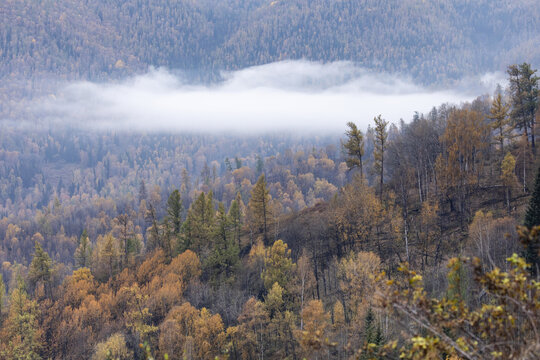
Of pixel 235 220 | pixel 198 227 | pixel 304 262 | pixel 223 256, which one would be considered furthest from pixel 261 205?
pixel 304 262

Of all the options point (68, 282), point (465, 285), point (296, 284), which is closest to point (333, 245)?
point (296, 284)

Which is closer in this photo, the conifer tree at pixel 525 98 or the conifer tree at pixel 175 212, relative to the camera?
the conifer tree at pixel 525 98

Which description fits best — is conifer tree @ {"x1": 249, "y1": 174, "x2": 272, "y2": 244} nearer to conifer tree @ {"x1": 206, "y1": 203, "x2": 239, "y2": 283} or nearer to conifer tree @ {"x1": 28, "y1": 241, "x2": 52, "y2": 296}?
conifer tree @ {"x1": 206, "y1": 203, "x2": 239, "y2": 283}

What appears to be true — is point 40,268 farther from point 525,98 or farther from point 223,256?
point 525,98

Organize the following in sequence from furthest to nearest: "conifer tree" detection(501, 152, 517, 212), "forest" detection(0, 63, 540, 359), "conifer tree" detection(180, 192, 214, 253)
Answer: "conifer tree" detection(180, 192, 214, 253)
"conifer tree" detection(501, 152, 517, 212)
"forest" detection(0, 63, 540, 359)

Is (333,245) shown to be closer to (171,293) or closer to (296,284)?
(296,284)

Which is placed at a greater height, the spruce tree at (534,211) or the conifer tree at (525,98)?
the conifer tree at (525,98)

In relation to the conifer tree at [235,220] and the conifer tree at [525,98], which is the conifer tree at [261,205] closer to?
the conifer tree at [235,220]

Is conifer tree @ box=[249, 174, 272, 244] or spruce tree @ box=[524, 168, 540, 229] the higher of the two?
spruce tree @ box=[524, 168, 540, 229]

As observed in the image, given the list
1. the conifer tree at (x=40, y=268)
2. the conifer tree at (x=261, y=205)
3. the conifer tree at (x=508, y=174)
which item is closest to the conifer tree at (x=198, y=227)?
the conifer tree at (x=261, y=205)

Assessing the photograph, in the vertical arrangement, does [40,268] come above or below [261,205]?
below

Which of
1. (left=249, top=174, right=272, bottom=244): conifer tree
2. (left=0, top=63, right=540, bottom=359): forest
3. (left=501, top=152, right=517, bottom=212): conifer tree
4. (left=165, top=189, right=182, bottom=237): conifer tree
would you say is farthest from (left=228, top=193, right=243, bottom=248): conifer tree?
(left=501, top=152, right=517, bottom=212): conifer tree

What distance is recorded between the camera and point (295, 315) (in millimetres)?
37594

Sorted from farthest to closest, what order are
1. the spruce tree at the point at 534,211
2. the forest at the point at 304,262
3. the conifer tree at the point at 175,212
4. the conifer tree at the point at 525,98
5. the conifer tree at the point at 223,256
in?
the conifer tree at the point at 175,212
the conifer tree at the point at 223,256
the conifer tree at the point at 525,98
the forest at the point at 304,262
the spruce tree at the point at 534,211
